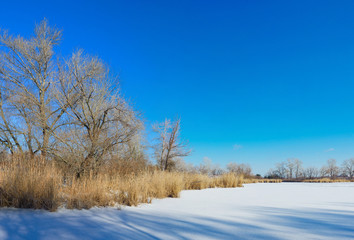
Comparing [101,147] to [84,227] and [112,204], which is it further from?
[84,227]

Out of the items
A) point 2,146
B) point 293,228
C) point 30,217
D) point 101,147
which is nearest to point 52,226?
point 30,217

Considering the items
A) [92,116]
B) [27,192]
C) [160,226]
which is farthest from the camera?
[92,116]

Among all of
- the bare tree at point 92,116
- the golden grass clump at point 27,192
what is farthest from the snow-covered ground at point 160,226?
the bare tree at point 92,116

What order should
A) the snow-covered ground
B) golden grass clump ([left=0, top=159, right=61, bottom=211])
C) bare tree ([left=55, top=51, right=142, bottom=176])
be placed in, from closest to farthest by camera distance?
the snow-covered ground → golden grass clump ([left=0, top=159, right=61, bottom=211]) → bare tree ([left=55, top=51, right=142, bottom=176])

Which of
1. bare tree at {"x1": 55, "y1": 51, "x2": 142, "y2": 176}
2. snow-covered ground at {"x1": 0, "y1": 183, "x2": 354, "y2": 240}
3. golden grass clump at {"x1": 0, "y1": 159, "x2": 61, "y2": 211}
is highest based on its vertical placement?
bare tree at {"x1": 55, "y1": 51, "x2": 142, "y2": 176}

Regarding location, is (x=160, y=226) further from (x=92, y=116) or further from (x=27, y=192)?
(x=92, y=116)

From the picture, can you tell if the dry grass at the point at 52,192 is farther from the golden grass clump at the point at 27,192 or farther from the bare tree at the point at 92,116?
the bare tree at the point at 92,116

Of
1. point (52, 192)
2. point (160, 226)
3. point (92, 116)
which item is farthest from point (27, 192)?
point (92, 116)

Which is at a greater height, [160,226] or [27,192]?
[27,192]

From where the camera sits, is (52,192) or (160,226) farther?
(52,192)

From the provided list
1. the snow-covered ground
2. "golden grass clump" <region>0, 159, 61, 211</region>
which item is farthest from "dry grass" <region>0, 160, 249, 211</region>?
the snow-covered ground

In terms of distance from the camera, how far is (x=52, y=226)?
2.61 metres

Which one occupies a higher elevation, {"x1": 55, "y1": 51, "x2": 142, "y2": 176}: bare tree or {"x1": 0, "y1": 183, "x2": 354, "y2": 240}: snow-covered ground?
{"x1": 55, "y1": 51, "x2": 142, "y2": 176}: bare tree

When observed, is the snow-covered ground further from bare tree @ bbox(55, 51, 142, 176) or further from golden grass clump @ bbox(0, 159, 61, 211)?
bare tree @ bbox(55, 51, 142, 176)
